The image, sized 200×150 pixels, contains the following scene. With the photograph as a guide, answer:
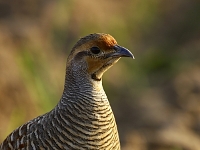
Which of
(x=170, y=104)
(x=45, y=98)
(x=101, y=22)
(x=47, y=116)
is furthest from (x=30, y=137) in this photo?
(x=101, y=22)

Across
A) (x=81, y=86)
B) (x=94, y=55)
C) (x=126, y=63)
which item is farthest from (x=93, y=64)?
(x=126, y=63)

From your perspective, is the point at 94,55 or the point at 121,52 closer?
the point at 121,52

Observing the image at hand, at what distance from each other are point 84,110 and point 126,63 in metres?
7.90

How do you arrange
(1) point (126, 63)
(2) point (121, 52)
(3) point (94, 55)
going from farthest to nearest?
(1) point (126, 63) → (3) point (94, 55) → (2) point (121, 52)

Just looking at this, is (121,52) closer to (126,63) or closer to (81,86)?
(81,86)

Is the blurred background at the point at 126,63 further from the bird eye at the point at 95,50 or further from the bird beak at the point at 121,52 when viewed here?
the bird beak at the point at 121,52

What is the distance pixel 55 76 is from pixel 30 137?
6214 mm

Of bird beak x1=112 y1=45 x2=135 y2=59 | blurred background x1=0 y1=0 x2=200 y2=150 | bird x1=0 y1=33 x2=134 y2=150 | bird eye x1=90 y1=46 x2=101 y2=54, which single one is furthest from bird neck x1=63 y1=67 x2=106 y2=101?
blurred background x1=0 y1=0 x2=200 y2=150

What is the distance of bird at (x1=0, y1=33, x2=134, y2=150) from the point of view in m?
4.67

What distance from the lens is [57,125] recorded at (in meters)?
4.71

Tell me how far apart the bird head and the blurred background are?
3.43 metres

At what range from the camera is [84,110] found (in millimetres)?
4727

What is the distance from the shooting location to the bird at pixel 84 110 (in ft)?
15.3

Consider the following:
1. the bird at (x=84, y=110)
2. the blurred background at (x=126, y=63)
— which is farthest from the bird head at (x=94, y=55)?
the blurred background at (x=126, y=63)
